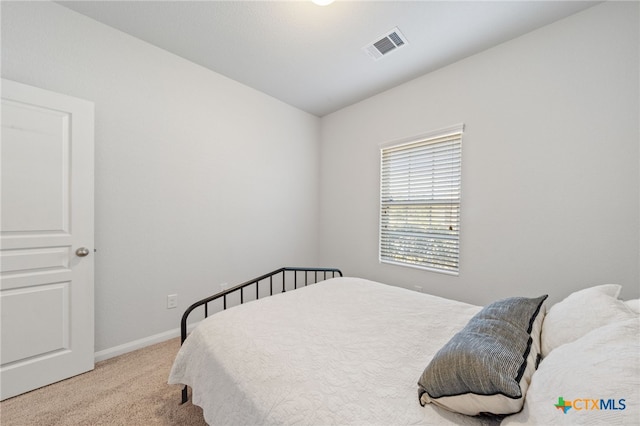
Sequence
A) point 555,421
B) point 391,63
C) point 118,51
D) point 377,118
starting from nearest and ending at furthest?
point 555,421 < point 118,51 < point 391,63 < point 377,118

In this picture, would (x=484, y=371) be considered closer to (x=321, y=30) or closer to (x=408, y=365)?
(x=408, y=365)

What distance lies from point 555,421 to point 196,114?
2.99 metres

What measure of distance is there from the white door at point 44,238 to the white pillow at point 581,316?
9.02 ft

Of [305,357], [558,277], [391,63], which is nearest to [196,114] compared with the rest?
[391,63]

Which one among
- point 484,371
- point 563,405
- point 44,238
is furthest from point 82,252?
point 563,405

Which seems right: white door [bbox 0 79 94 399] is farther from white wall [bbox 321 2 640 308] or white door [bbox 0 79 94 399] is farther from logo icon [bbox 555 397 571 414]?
white wall [bbox 321 2 640 308]

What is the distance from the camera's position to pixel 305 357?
3.30 feet

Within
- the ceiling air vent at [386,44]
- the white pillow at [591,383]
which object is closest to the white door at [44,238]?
the ceiling air vent at [386,44]

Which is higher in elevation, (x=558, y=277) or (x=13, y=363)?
(x=558, y=277)

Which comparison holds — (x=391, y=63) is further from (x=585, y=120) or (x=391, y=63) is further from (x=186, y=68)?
(x=186, y=68)

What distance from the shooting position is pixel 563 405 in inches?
22.8

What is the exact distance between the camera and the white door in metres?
1.57

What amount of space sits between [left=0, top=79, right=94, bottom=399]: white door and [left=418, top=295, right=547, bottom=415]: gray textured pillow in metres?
2.32

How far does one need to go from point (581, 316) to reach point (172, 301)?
2809 mm
